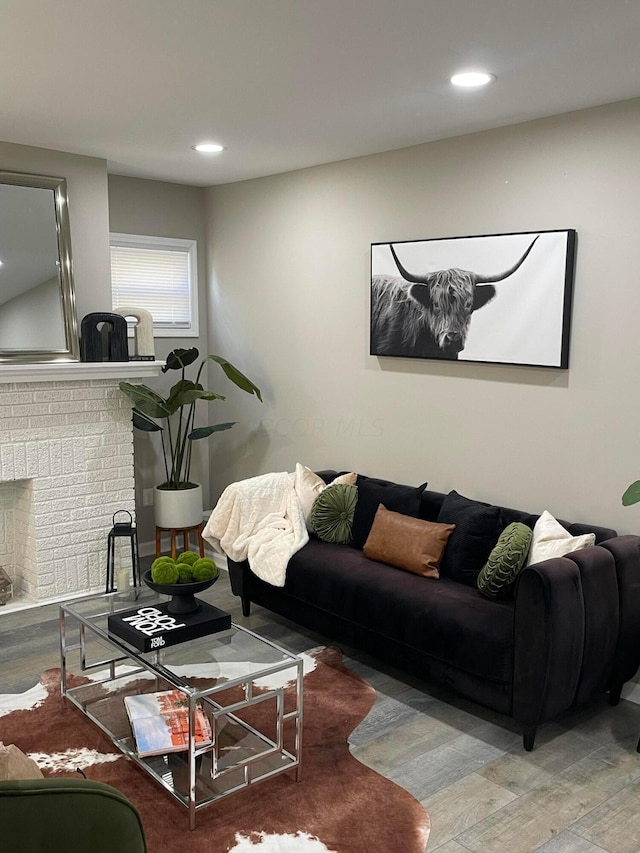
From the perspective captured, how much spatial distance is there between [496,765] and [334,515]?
1649mm

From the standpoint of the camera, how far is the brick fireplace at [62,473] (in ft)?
15.0

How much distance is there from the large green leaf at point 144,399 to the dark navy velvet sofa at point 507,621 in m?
1.49

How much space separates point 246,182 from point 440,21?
122 inches

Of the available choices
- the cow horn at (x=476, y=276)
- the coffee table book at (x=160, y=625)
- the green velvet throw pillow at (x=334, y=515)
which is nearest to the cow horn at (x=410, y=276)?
the cow horn at (x=476, y=276)

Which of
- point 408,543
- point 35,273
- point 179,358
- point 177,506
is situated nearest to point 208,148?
point 35,273

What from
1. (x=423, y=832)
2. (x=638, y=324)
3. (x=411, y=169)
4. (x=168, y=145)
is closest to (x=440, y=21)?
(x=638, y=324)

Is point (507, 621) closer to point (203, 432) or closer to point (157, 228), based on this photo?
point (203, 432)

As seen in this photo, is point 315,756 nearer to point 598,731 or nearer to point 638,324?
point 598,731

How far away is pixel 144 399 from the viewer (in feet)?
15.8

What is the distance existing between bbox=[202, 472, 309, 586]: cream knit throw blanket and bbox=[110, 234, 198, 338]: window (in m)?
1.71

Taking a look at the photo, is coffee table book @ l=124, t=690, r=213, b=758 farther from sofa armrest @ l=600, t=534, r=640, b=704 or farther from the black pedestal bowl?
sofa armrest @ l=600, t=534, r=640, b=704

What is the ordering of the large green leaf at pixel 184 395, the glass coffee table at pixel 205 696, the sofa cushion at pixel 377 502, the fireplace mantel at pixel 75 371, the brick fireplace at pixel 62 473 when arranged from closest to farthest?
the glass coffee table at pixel 205 696 → the sofa cushion at pixel 377 502 → the fireplace mantel at pixel 75 371 → the brick fireplace at pixel 62 473 → the large green leaf at pixel 184 395

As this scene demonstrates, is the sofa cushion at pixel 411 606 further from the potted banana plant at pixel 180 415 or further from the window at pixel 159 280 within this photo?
the window at pixel 159 280

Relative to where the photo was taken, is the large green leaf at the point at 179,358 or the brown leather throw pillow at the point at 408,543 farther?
the large green leaf at the point at 179,358
